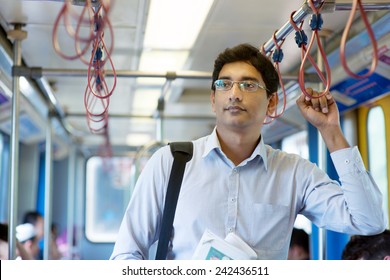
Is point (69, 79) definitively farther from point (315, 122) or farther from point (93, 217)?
point (93, 217)

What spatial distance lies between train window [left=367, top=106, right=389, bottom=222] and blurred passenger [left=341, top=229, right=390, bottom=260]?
131 centimetres

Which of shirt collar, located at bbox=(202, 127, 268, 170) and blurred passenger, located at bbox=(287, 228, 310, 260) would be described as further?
blurred passenger, located at bbox=(287, 228, 310, 260)

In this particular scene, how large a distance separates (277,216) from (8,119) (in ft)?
18.1

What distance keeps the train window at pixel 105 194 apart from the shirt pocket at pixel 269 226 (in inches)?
450

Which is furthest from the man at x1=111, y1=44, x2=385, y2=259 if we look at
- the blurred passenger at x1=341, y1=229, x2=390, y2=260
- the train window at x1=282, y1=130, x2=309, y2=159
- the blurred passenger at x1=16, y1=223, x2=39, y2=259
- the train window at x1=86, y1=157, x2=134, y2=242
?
the train window at x1=86, y1=157, x2=134, y2=242

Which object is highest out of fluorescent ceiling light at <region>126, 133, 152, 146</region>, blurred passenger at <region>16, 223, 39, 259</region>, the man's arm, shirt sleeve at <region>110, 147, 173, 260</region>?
fluorescent ceiling light at <region>126, 133, 152, 146</region>

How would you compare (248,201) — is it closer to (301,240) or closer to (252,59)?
(252,59)

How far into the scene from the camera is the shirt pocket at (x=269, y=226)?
2.36m

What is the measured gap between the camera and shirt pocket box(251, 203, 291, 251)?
2357 millimetres

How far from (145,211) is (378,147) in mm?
3236

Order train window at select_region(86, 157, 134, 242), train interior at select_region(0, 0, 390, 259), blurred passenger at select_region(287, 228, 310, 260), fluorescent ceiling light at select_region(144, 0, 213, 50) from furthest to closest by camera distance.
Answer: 1. train window at select_region(86, 157, 134, 242)
2. blurred passenger at select_region(287, 228, 310, 260)
3. fluorescent ceiling light at select_region(144, 0, 213, 50)
4. train interior at select_region(0, 0, 390, 259)

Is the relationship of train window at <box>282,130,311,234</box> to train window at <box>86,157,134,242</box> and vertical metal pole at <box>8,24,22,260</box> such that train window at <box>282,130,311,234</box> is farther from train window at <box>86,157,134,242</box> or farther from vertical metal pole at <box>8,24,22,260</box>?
train window at <box>86,157,134,242</box>

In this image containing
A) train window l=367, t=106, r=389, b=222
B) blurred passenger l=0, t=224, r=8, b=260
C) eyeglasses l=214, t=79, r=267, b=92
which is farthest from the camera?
train window l=367, t=106, r=389, b=222

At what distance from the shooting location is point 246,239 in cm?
234
